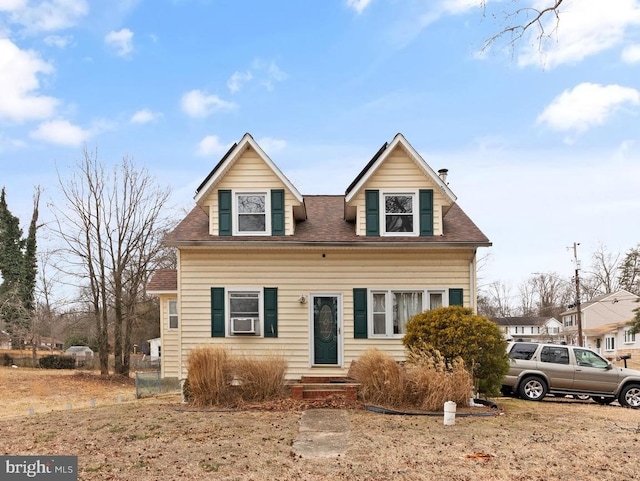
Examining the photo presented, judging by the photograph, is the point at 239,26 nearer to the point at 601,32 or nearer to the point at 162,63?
the point at 162,63

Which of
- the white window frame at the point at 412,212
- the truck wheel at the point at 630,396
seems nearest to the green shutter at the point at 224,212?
the white window frame at the point at 412,212

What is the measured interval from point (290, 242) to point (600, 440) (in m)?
8.12

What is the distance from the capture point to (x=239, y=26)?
13750 mm

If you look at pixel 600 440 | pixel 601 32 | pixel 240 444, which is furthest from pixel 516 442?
pixel 601 32

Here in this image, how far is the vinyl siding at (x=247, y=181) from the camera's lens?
14.8m

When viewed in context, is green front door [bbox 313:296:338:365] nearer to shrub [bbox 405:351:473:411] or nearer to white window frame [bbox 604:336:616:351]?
shrub [bbox 405:351:473:411]

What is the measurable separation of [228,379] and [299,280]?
11.6ft

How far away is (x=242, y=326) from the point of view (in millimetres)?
14492

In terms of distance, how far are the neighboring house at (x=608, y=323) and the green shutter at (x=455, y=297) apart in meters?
38.4

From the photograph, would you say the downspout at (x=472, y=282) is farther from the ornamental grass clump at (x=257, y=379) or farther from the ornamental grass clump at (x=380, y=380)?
the ornamental grass clump at (x=257, y=379)

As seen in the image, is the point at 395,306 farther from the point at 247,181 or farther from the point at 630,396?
the point at 630,396

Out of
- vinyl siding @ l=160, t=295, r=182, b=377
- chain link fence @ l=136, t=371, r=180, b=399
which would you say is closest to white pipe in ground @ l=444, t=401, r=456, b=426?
chain link fence @ l=136, t=371, r=180, b=399

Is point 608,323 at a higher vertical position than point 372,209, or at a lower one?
lower

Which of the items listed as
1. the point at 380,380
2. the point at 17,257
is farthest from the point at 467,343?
the point at 17,257
